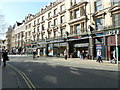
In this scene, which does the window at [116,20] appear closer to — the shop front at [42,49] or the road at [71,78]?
the road at [71,78]

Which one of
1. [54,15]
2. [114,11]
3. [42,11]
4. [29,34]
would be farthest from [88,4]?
[29,34]

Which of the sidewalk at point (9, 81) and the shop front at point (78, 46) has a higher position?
the shop front at point (78, 46)

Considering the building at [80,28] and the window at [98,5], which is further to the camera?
the window at [98,5]

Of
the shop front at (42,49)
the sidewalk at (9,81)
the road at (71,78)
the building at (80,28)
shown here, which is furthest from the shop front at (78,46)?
the sidewalk at (9,81)

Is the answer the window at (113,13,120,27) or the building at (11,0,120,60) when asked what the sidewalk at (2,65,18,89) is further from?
the window at (113,13,120,27)

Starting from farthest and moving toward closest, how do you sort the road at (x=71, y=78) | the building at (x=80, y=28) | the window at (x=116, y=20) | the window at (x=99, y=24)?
the window at (x=99, y=24) → the building at (x=80, y=28) → the window at (x=116, y=20) → the road at (x=71, y=78)

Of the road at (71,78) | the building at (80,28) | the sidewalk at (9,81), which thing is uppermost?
the building at (80,28)

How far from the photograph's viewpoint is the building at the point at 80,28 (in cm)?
2083

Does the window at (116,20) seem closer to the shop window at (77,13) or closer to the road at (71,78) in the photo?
the shop window at (77,13)

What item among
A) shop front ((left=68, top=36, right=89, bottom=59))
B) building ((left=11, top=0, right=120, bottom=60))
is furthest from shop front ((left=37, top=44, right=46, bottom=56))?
shop front ((left=68, top=36, right=89, bottom=59))

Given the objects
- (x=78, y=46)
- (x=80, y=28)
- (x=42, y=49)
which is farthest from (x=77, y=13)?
(x=42, y=49)

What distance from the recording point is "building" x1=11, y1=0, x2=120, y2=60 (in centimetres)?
2083

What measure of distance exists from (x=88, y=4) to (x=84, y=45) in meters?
7.80

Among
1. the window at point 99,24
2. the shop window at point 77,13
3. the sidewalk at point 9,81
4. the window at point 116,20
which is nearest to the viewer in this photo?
the sidewalk at point 9,81
